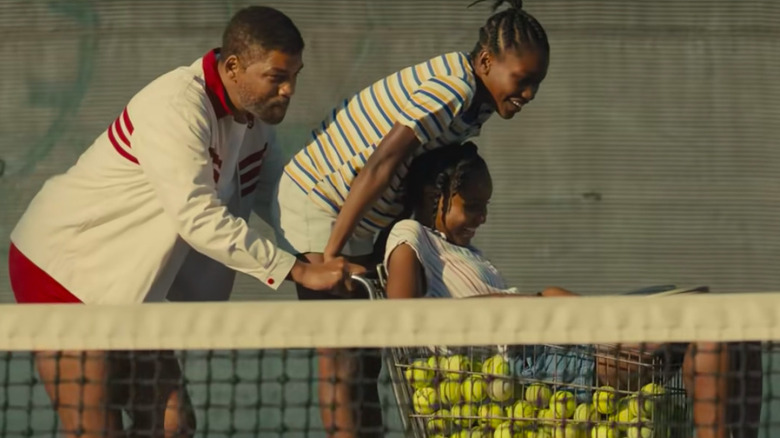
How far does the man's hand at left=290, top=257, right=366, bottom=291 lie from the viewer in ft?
9.95

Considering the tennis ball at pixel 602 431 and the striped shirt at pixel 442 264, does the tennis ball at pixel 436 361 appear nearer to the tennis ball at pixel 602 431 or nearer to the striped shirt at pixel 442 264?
the tennis ball at pixel 602 431

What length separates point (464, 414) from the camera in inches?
113

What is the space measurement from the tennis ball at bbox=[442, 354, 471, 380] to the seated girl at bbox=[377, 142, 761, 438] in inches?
3.5

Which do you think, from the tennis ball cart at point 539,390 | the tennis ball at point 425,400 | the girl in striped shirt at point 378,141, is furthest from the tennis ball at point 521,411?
the girl in striped shirt at point 378,141

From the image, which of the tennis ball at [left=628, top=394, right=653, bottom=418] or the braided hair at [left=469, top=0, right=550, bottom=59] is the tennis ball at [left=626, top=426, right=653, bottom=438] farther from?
the braided hair at [left=469, top=0, right=550, bottom=59]

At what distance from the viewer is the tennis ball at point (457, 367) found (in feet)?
9.33

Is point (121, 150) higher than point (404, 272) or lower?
higher

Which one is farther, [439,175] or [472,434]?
[439,175]

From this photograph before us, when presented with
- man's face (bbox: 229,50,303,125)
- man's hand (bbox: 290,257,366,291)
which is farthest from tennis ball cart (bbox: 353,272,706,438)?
man's face (bbox: 229,50,303,125)

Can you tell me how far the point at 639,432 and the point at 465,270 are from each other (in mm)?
590

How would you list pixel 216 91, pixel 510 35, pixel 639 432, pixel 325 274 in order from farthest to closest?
1. pixel 510 35
2. pixel 216 91
3. pixel 325 274
4. pixel 639 432

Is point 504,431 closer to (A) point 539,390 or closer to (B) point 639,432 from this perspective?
(A) point 539,390

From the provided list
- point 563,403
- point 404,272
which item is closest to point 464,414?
point 563,403

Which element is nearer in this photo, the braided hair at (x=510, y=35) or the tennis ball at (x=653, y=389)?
the tennis ball at (x=653, y=389)
